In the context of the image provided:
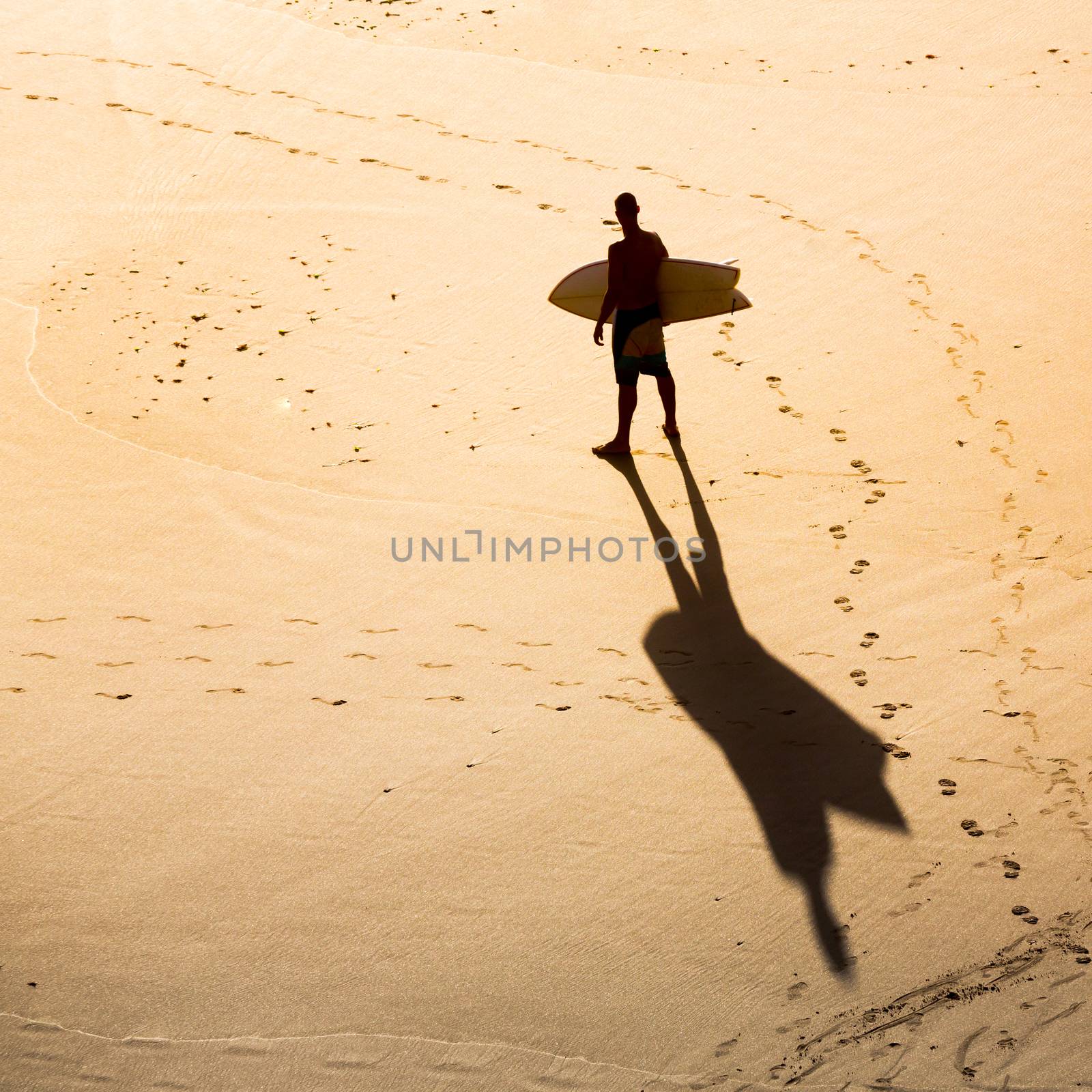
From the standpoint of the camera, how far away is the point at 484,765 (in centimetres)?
444

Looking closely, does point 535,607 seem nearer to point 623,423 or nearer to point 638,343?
point 623,423

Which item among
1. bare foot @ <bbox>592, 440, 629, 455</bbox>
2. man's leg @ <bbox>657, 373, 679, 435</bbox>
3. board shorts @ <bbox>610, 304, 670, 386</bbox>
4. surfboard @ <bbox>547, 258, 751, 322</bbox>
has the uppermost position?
surfboard @ <bbox>547, 258, 751, 322</bbox>

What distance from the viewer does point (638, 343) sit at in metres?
5.97

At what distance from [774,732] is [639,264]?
2.58 metres

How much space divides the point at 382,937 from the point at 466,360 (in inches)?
167

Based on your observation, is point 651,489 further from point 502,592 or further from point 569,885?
point 569,885

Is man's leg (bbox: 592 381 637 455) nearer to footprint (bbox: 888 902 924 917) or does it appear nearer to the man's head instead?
the man's head

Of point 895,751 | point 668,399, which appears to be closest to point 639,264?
point 668,399

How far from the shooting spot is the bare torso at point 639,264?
5.80 metres

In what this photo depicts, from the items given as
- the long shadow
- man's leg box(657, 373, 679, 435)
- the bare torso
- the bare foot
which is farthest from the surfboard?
the long shadow

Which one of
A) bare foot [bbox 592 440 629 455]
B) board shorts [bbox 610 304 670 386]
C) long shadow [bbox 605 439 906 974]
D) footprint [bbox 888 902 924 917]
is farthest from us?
bare foot [bbox 592 440 629 455]

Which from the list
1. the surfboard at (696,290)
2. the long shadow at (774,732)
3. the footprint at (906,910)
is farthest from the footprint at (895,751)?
the surfboard at (696,290)

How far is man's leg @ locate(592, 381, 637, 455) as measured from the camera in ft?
20.1

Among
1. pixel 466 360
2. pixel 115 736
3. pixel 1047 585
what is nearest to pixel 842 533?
pixel 1047 585
